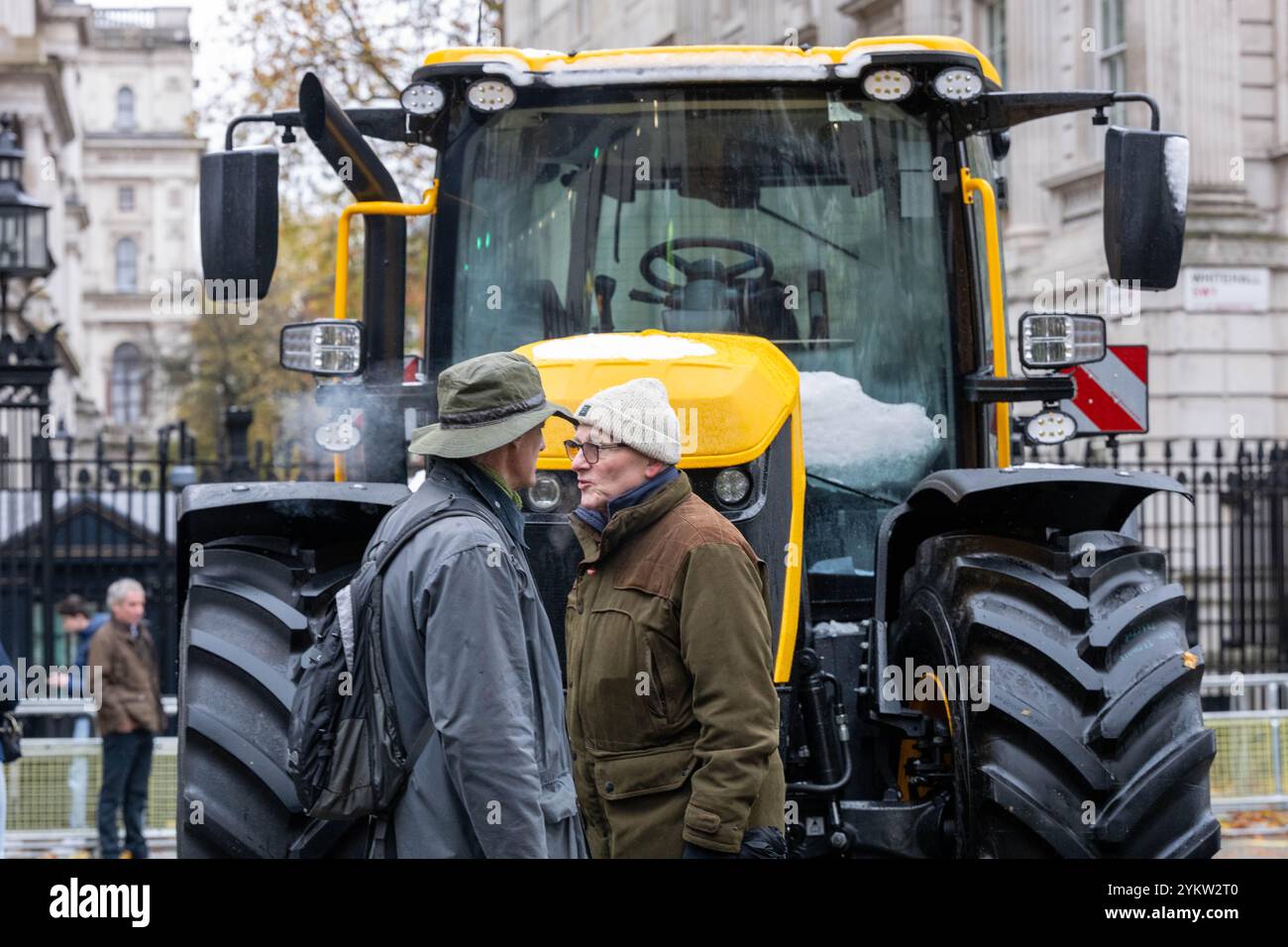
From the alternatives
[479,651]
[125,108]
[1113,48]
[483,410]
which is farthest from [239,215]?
[125,108]

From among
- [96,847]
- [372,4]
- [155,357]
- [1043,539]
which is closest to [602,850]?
[1043,539]

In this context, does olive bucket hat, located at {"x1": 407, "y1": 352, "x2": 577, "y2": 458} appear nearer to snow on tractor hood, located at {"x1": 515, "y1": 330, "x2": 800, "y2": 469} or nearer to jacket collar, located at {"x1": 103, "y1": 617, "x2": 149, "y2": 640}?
snow on tractor hood, located at {"x1": 515, "y1": 330, "x2": 800, "y2": 469}

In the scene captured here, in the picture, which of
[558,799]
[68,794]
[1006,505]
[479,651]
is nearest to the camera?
[479,651]

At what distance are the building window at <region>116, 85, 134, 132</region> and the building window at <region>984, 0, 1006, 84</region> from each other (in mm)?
86861

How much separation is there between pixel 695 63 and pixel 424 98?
0.95 metres

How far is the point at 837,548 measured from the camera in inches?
251

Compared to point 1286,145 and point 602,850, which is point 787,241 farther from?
point 1286,145

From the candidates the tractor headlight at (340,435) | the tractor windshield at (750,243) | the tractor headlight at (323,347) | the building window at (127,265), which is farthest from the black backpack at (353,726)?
the building window at (127,265)

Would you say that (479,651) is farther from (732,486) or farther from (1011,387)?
(1011,387)

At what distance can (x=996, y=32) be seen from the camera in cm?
2392

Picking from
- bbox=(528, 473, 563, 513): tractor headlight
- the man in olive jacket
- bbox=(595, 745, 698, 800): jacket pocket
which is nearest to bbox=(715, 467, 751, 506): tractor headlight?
bbox=(528, 473, 563, 513): tractor headlight

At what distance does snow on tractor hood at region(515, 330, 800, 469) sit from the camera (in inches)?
223

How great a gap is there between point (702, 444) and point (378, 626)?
1.79 m

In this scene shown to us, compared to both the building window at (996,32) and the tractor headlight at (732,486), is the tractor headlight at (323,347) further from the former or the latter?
the building window at (996,32)
